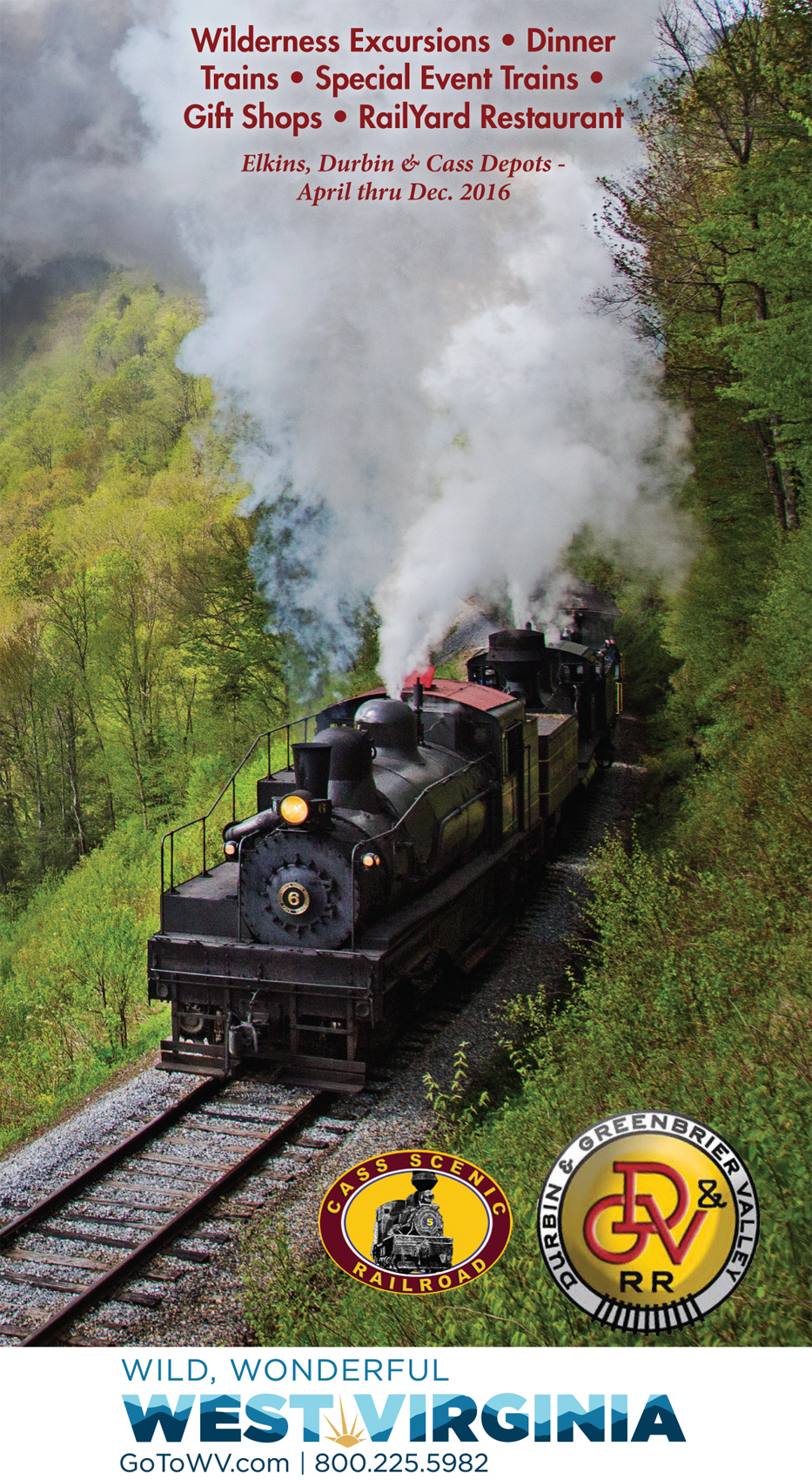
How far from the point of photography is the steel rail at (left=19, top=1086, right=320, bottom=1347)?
19.1 feet

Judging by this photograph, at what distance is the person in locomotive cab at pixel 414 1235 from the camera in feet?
14.9

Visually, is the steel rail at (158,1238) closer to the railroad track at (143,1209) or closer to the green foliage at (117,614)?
the railroad track at (143,1209)

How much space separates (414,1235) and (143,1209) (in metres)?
3.21

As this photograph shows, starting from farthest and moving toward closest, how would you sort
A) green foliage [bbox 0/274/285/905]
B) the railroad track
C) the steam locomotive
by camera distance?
green foliage [bbox 0/274/285/905] < the steam locomotive < the railroad track

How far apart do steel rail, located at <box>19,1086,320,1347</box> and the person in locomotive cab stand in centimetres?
240

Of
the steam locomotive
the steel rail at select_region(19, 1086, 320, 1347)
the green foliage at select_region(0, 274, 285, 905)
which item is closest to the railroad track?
the steel rail at select_region(19, 1086, 320, 1347)

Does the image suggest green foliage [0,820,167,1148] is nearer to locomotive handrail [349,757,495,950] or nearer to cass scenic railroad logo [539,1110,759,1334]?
locomotive handrail [349,757,495,950]

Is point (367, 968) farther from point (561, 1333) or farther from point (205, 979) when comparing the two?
point (561, 1333)

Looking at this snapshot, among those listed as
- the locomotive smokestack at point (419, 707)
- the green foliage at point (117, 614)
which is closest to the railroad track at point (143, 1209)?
the locomotive smokestack at point (419, 707)

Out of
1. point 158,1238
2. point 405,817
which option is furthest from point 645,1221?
point 405,817

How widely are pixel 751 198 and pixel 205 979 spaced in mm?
9406

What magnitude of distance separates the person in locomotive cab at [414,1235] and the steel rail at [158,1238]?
240 centimetres

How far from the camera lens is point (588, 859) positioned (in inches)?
596
